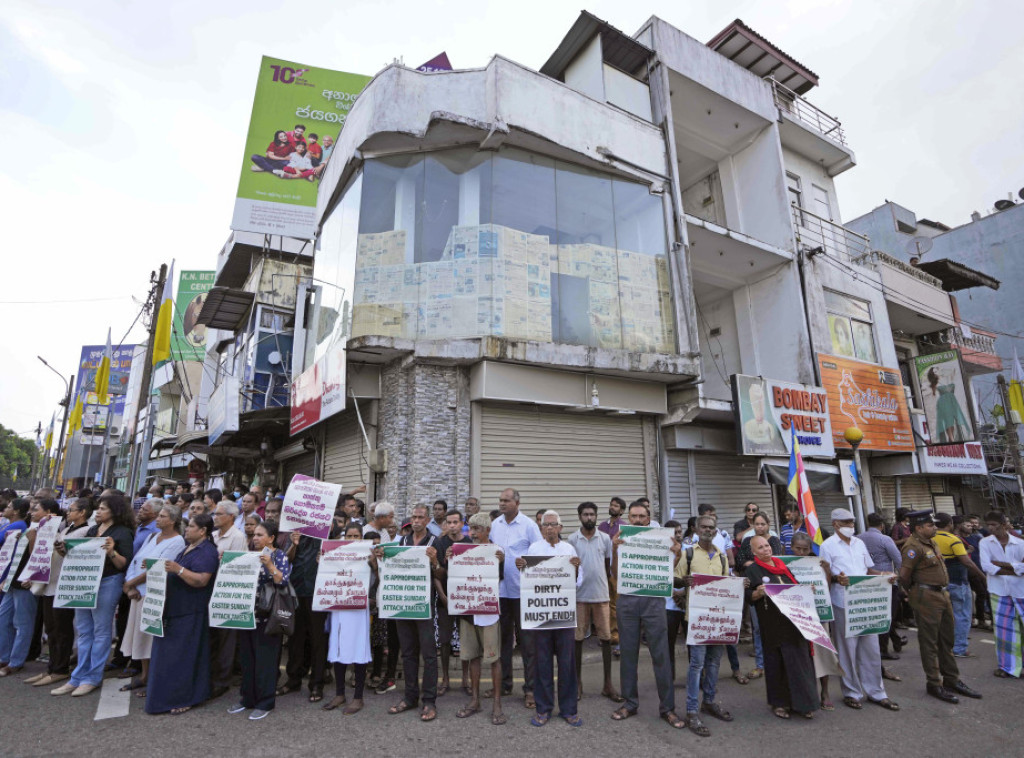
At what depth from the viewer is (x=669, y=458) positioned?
1196 centimetres

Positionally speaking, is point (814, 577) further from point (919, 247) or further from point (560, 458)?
point (919, 247)

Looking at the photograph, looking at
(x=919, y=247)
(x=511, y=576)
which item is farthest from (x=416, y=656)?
(x=919, y=247)

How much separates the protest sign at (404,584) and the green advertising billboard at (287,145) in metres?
13.8

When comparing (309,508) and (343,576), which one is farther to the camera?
(309,508)

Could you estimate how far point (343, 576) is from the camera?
5.43 metres

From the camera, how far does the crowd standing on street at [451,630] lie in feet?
17.0

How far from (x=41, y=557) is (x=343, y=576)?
357 centimetres

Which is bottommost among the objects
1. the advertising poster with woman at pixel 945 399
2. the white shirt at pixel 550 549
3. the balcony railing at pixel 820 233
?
the white shirt at pixel 550 549

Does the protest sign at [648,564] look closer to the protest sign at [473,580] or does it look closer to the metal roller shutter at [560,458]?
the protest sign at [473,580]

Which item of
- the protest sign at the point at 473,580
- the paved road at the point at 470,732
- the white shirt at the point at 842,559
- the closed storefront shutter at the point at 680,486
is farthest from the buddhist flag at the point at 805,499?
the protest sign at the point at 473,580

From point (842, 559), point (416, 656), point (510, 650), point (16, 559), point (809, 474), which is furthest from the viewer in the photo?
point (809, 474)

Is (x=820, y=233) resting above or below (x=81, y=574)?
above

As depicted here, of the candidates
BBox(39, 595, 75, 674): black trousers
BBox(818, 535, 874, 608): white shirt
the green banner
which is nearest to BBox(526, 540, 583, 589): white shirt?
BBox(818, 535, 874, 608): white shirt

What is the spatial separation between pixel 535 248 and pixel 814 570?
6.99 meters
